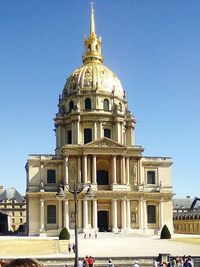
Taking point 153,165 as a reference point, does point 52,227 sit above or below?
below

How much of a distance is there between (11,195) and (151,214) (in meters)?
58.5

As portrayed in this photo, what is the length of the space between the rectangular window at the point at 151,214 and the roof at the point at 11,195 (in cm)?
5627

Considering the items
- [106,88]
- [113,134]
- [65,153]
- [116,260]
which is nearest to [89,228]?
[65,153]

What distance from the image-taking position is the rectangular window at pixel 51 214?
251 ft

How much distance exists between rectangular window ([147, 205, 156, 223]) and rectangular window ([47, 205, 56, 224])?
1506 cm

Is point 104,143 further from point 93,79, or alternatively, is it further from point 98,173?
point 93,79

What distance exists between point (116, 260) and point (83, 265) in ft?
10.3

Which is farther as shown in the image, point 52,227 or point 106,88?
point 106,88

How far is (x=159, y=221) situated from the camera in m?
79.9

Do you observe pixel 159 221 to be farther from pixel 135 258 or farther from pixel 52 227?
pixel 135 258

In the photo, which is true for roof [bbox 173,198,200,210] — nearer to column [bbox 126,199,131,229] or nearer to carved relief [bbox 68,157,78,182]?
column [bbox 126,199,131,229]

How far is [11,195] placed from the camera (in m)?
130

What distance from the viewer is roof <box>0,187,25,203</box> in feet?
423

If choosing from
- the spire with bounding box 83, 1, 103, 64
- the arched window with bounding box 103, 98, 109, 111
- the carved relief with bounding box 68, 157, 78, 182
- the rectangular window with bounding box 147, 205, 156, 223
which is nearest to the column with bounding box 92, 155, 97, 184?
the carved relief with bounding box 68, 157, 78, 182
